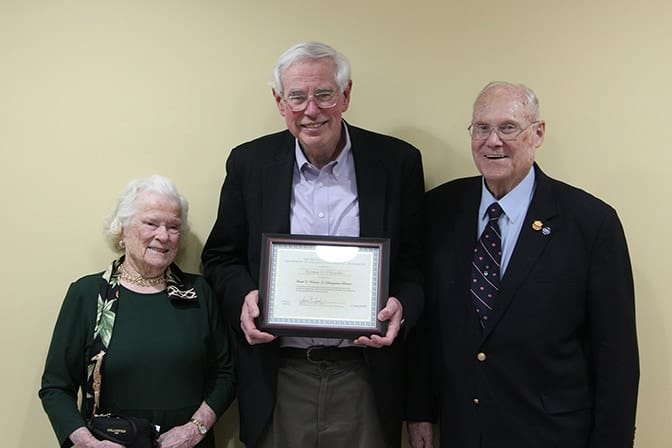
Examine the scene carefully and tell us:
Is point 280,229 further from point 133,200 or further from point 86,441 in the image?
point 86,441

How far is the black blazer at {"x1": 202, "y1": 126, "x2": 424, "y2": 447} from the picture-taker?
1.99m

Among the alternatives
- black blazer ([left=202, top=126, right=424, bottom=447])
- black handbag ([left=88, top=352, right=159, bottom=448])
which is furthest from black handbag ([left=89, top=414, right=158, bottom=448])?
black blazer ([left=202, top=126, right=424, bottom=447])

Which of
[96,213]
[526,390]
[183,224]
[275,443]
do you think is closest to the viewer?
[526,390]

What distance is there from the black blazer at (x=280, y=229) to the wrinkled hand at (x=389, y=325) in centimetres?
6

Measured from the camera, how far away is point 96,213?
2316mm

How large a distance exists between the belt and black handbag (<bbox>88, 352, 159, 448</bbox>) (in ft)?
1.50

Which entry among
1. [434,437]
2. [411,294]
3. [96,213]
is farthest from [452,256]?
[96,213]

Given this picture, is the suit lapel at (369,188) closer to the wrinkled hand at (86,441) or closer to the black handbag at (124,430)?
the black handbag at (124,430)

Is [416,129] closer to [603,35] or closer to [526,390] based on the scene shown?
[603,35]

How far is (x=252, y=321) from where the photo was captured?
6.08 feet

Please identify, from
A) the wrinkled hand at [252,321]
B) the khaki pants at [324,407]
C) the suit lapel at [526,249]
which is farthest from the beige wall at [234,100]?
the khaki pants at [324,407]

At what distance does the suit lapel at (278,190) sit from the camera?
6.53 ft

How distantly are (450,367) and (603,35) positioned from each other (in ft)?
4.18

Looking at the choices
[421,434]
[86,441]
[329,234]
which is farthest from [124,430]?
[421,434]
